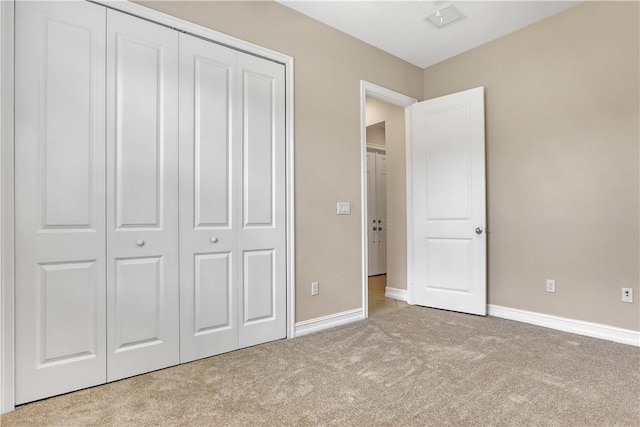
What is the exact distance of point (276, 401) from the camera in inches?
72.5

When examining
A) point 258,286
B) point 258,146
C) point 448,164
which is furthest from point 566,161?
point 258,286

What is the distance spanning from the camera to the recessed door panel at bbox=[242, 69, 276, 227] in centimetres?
265

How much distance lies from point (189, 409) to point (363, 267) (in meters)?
2.05

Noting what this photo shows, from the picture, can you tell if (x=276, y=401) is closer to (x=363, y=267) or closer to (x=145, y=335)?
(x=145, y=335)

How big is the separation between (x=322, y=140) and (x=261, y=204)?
84cm

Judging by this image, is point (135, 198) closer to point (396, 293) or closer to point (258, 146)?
point (258, 146)

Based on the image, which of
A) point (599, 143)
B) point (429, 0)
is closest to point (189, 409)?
point (429, 0)

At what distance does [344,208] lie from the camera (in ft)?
10.8

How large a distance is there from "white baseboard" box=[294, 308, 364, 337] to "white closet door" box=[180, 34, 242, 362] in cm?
58

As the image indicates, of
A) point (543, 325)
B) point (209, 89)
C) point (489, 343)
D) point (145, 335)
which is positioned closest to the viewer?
point (145, 335)

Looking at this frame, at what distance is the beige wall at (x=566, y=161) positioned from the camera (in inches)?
108

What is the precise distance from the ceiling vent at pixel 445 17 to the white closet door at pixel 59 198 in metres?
2.54

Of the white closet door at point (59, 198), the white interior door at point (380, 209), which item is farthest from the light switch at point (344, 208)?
the white interior door at point (380, 209)

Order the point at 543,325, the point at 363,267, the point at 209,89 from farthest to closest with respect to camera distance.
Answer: the point at 363,267 → the point at 543,325 → the point at 209,89
